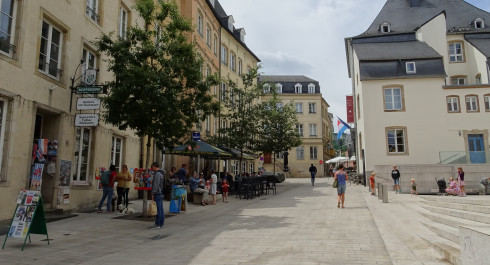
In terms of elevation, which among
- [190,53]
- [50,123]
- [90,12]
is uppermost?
[90,12]

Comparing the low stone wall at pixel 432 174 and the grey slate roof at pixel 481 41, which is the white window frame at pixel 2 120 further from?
the grey slate roof at pixel 481 41

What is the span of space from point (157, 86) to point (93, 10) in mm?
5766

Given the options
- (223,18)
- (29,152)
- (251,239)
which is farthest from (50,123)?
(223,18)

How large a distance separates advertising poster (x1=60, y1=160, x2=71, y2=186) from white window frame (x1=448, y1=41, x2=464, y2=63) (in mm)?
34906

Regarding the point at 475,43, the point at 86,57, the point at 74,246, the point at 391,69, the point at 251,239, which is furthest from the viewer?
the point at 475,43

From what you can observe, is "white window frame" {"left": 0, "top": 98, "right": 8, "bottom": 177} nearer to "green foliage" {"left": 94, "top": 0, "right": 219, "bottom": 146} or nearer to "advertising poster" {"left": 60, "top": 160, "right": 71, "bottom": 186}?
"advertising poster" {"left": 60, "top": 160, "right": 71, "bottom": 186}

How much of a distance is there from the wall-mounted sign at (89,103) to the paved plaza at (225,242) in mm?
3459

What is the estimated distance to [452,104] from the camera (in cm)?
2678

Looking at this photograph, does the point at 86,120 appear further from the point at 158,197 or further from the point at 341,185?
the point at 341,185

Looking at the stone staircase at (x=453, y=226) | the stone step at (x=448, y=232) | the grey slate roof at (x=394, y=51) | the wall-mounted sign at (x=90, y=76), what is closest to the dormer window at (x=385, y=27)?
the grey slate roof at (x=394, y=51)

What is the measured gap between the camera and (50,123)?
447 inches

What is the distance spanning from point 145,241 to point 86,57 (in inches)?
330

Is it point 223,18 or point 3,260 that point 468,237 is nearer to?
point 3,260

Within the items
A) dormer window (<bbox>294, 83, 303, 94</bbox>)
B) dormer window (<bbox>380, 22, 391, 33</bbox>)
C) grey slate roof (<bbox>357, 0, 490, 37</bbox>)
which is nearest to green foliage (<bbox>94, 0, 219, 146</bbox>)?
grey slate roof (<bbox>357, 0, 490, 37</bbox>)
